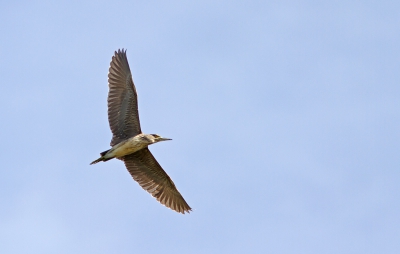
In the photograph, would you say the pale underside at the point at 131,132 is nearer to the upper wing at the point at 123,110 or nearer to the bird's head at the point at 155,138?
the upper wing at the point at 123,110

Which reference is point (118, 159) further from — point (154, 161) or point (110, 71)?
point (110, 71)

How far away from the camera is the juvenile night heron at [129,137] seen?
23812 millimetres

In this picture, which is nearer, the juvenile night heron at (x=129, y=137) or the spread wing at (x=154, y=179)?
the juvenile night heron at (x=129, y=137)

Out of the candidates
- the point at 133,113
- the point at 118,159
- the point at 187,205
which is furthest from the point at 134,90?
the point at 187,205

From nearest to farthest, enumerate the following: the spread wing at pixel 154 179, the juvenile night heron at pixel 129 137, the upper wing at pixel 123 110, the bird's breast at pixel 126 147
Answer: the bird's breast at pixel 126 147 < the juvenile night heron at pixel 129 137 < the upper wing at pixel 123 110 < the spread wing at pixel 154 179

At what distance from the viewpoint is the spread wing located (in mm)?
24578

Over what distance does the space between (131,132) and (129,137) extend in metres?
0.22

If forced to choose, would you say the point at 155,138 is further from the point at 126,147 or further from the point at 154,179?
the point at 154,179

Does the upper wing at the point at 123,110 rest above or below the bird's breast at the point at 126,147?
above

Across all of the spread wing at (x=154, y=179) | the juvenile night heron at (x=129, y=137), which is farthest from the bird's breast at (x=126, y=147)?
the spread wing at (x=154, y=179)

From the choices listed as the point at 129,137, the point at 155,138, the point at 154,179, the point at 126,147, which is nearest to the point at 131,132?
the point at 129,137

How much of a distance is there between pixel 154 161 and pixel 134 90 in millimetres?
2597

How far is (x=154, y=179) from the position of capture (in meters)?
25.1

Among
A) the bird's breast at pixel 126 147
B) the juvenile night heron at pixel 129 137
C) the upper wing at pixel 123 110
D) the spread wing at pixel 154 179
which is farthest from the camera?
the spread wing at pixel 154 179
